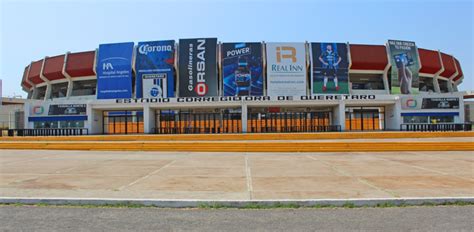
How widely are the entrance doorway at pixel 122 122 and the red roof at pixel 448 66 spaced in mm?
44395

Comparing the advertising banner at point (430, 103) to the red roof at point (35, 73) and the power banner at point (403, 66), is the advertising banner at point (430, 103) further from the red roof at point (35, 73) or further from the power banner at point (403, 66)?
the red roof at point (35, 73)

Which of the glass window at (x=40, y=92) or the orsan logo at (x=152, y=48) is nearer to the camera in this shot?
the orsan logo at (x=152, y=48)

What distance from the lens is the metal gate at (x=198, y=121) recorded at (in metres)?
39.1

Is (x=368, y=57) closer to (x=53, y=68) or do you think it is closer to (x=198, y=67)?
(x=198, y=67)

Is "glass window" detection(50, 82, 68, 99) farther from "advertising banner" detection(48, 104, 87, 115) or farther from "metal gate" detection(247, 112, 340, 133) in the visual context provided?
"metal gate" detection(247, 112, 340, 133)

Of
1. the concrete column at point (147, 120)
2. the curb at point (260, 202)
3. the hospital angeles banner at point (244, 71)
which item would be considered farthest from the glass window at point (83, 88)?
the curb at point (260, 202)

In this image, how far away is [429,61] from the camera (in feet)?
155

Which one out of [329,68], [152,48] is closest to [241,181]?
[329,68]

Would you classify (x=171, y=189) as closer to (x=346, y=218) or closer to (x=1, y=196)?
(x=1, y=196)

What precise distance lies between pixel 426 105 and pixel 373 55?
10593 millimetres

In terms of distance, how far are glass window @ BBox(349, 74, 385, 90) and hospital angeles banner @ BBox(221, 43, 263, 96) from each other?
1533cm

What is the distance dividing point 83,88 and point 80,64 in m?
6.65

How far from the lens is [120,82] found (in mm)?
42344

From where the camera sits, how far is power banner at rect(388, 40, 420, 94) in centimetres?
4438
